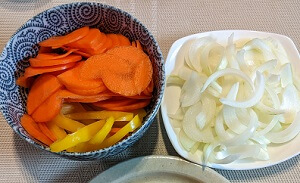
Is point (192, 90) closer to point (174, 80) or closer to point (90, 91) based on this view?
point (174, 80)

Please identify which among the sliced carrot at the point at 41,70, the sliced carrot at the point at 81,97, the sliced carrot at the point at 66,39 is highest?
the sliced carrot at the point at 66,39

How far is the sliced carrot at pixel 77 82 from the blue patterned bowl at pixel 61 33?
111 mm

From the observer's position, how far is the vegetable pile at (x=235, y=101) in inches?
34.7

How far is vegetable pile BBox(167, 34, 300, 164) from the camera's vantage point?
88 cm

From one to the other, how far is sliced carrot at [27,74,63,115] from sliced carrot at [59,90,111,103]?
2cm

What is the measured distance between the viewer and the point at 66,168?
2.98 ft

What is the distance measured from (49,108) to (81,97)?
0.07 metres

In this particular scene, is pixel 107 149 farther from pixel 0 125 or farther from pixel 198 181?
pixel 0 125

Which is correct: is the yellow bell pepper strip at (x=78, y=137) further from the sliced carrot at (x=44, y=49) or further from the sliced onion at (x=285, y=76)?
the sliced onion at (x=285, y=76)

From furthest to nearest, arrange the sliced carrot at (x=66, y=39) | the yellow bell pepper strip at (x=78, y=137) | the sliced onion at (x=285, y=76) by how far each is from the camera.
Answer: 1. the sliced onion at (x=285, y=76)
2. the sliced carrot at (x=66, y=39)
3. the yellow bell pepper strip at (x=78, y=137)

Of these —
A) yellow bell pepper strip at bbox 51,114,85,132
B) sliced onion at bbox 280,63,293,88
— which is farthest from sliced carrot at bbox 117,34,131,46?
sliced onion at bbox 280,63,293,88

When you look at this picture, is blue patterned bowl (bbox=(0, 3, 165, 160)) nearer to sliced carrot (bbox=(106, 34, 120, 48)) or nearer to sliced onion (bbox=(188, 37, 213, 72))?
sliced carrot (bbox=(106, 34, 120, 48))

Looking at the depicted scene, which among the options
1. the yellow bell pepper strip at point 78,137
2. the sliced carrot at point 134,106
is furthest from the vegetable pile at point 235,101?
the yellow bell pepper strip at point 78,137

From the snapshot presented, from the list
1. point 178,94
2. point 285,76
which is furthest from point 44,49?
point 285,76
